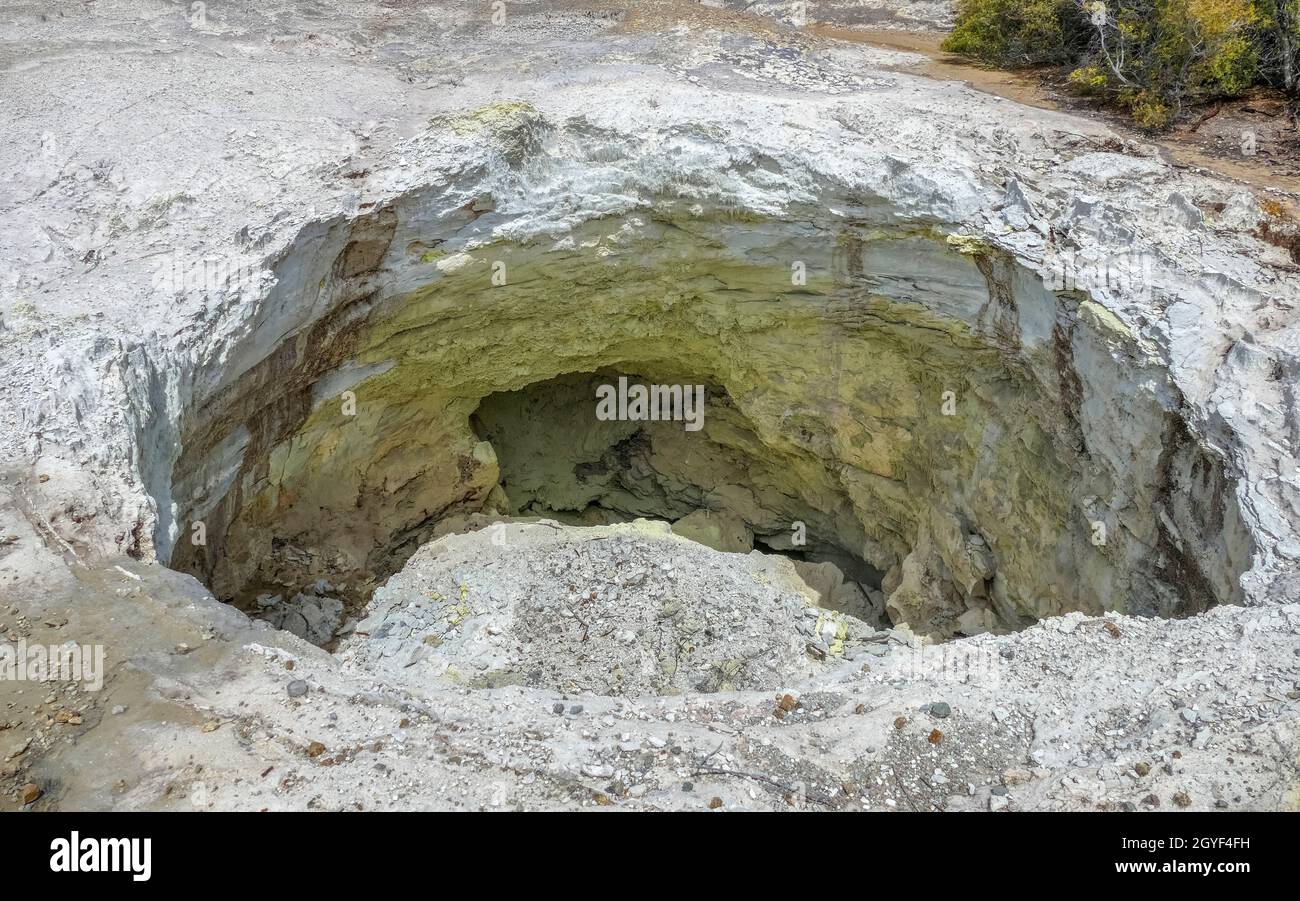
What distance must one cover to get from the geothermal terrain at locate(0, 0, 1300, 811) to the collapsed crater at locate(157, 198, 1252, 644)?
2.4 inches

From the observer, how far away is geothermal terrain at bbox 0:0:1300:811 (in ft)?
16.5

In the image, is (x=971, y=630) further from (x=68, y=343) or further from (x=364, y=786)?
(x=68, y=343)

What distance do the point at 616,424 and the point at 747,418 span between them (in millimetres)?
2640

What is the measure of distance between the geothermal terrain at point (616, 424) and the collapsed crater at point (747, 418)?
2.4 inches

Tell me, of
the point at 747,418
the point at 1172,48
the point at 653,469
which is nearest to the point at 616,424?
the point at 653,469

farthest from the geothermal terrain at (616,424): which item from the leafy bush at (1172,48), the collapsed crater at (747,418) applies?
the leafy bush at (1172,48)

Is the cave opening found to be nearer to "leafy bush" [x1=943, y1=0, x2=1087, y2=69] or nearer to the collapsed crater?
the collapsed crater

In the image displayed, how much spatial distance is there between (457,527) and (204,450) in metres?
5.02

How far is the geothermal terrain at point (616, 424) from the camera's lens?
5.04 meters

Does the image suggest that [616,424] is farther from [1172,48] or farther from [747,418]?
[1172,48]

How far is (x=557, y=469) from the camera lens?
1526 cm

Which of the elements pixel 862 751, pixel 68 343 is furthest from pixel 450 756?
pixel 68 343

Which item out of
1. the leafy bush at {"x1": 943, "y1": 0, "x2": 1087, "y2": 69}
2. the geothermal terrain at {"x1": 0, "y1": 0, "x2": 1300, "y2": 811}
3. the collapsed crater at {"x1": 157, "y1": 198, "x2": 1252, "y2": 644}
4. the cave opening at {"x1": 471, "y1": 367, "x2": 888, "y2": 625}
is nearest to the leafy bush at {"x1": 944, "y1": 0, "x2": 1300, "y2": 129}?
the leafy bush at {"x1": 943, "y1": 0, "x2": 1087, "y2": 69}

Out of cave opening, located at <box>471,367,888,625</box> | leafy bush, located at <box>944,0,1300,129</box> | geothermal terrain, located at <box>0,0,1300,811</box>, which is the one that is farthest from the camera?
cave opening, located at <box>471,367,888,625</box>
